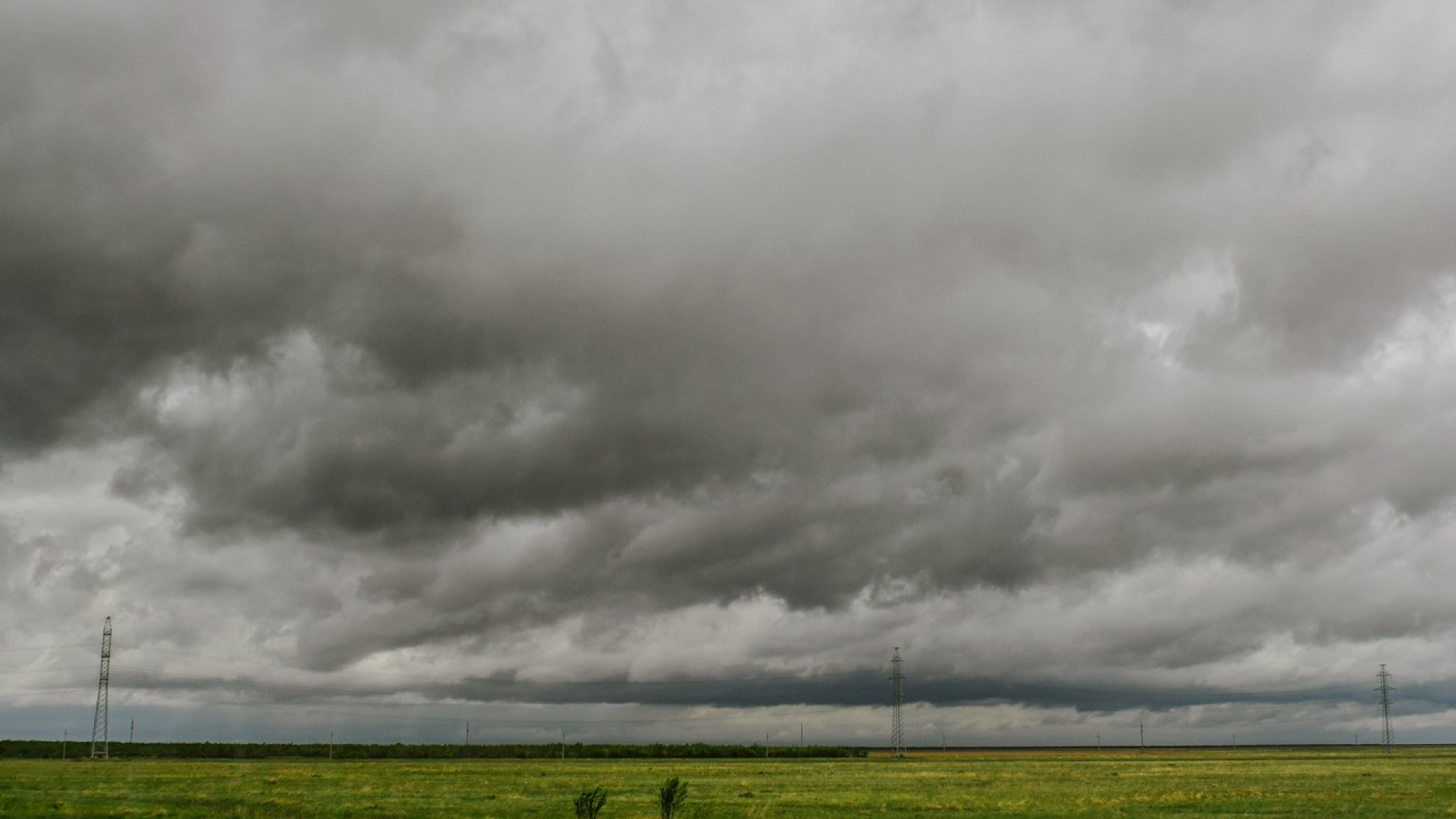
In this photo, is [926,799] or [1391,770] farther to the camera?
[1391,770]

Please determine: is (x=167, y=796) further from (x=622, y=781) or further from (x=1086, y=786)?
(x=1086, y=786)

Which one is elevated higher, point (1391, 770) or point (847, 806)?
point (847, 806)

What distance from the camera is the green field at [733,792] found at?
5947cm

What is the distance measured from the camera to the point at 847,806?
63.0 metres

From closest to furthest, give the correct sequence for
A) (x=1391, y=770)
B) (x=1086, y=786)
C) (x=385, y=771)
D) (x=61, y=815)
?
(x=61, y=815) < (x=1086, y=786) < (x=385, y=771) < (x=1391, y=770)

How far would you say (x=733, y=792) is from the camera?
3034 inches

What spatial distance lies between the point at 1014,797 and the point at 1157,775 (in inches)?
1671

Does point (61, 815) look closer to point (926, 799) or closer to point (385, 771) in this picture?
point (926, 799)

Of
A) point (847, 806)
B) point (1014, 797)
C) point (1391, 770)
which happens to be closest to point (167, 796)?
point (847, 806)

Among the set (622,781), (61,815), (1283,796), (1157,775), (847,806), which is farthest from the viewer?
(1157,775)

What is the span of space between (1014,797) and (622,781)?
3492cm

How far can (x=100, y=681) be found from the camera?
159 m

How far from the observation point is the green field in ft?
195

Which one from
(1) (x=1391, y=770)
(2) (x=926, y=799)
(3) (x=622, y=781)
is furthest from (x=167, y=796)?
(1) (x=1391, y=770)
